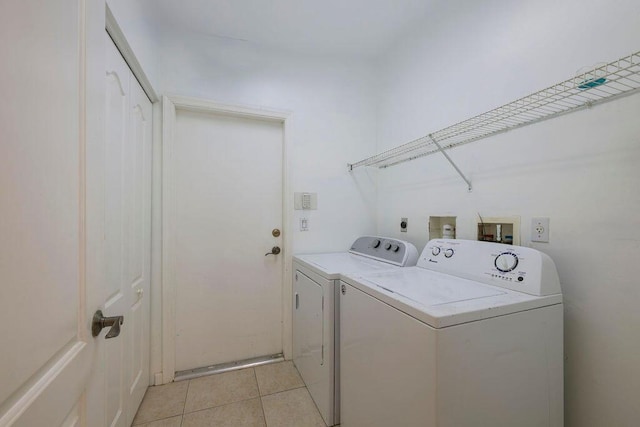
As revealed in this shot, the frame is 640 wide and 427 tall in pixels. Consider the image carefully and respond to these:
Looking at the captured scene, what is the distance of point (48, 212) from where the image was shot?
562 millimetres

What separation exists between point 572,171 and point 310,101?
186 centimetres

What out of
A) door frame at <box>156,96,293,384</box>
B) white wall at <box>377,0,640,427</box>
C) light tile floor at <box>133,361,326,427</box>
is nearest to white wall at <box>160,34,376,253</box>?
door frame at <box>156,96,293,384</box>

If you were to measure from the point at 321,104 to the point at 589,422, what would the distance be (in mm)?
2494

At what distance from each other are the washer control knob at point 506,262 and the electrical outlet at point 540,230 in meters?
0.17

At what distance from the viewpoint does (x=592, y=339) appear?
3.48 feet

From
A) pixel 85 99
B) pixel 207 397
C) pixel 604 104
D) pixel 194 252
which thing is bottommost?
pixel 207 397

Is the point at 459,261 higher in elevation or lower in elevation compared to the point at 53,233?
lower

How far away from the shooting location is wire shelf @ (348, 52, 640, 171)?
2.99ft

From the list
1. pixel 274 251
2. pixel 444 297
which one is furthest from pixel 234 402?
pixel 444 297

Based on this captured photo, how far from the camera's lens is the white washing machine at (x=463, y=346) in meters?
0.85

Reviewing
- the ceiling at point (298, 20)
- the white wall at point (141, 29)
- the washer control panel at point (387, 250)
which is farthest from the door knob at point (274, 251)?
the ceiling at point (298, 20)

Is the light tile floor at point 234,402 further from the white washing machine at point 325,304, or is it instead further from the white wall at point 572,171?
the white wall at point 572,171

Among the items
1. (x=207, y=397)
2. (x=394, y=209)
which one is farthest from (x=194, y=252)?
(x=394, y=209)

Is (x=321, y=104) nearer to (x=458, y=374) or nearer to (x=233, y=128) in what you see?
(x=233, y=128)
